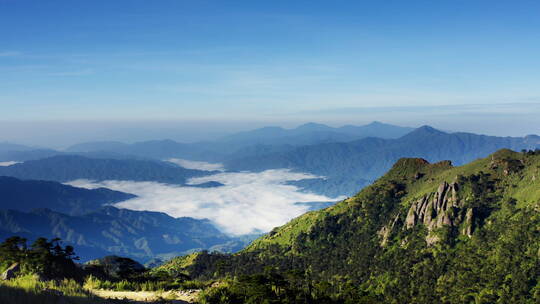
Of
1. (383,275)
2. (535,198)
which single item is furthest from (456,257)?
(535,198)

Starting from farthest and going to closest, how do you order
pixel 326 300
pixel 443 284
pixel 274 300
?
pixel 443 284, pixel 326 300, pixel 274 300

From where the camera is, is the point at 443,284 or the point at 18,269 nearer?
the point at 18,269

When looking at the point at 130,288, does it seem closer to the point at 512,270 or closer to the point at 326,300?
the point at 326,300

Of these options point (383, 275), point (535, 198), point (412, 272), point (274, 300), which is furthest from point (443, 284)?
point (274, 300)

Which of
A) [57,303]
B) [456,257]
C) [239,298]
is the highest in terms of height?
[57,303]

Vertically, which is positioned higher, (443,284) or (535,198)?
(535,198)

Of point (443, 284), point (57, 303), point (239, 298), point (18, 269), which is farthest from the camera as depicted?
point (443, 284)
